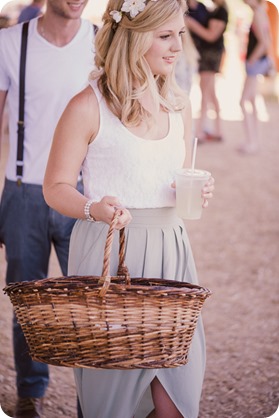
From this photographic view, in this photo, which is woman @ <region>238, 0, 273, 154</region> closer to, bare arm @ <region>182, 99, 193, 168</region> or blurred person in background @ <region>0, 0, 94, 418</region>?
blurred person in background @ <region>0, 0, 94, 418</region>

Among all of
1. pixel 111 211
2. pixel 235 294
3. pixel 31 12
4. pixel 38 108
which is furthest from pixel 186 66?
pixel 111 211

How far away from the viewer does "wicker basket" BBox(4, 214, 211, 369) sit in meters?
2.18

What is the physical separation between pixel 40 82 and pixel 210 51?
676 centimetres

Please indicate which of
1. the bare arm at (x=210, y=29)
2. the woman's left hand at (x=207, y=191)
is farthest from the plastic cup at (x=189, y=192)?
the bare arm at (x=210, y=29)

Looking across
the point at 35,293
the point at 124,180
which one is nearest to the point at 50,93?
the point at 124,180

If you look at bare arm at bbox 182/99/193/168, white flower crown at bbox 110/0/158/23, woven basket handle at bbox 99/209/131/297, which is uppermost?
white flower crown at bbox 110/0/158/23

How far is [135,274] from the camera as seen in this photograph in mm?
2551

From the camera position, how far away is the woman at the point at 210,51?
9.10 metres

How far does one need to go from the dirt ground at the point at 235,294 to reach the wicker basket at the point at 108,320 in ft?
4.92

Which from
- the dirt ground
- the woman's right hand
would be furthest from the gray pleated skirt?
the dirt ground

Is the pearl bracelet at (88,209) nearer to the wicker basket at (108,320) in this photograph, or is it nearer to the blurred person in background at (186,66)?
the wicker basket at (108,320)

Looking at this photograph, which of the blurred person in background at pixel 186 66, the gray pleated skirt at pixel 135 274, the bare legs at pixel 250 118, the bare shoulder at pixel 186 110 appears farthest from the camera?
the bare legs at pixel 250 118

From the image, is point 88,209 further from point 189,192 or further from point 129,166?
point 189,192

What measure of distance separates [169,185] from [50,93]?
2.71 ft
